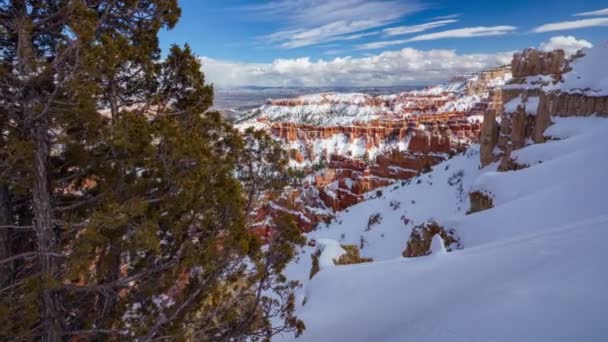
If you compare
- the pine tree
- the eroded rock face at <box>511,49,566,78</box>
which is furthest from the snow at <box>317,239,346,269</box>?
the eroded rock face at <box>511,49,566,78</box>

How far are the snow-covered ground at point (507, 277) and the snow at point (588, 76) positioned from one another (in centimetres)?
365

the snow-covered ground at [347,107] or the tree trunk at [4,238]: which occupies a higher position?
the tree trunk at [4,238]

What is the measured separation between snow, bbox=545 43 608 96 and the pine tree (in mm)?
18958

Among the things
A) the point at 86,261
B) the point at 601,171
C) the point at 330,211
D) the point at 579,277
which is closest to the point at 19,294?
the point at 86,261

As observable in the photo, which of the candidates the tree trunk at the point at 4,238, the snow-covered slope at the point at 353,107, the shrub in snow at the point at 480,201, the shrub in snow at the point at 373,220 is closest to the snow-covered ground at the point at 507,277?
the shrub in snow at the point at 480,201

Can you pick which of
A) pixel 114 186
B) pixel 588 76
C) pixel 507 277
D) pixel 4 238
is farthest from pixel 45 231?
pixel 588 76

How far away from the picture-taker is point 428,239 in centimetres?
1163

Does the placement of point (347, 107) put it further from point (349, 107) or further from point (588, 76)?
point (588, 76)

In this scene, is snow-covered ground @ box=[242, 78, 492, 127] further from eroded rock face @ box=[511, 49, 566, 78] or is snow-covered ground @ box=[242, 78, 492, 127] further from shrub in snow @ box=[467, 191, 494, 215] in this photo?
shrub in snow @ box=[467, 191, 494, 215]

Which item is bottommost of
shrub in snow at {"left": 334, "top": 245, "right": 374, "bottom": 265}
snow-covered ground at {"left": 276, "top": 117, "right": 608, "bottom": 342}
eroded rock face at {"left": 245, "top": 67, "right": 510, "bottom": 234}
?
eroded rock face at {"left": 245, "top": 67, "right": 510, "bottom": 234}

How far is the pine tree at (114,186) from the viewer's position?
3750 millimetres

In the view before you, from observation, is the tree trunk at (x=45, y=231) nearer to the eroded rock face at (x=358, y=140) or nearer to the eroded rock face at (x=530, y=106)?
the eroded rock face at (x=358, y=140)

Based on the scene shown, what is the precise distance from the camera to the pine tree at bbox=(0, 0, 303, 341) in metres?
3.75

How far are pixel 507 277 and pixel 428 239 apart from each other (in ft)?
23.6
